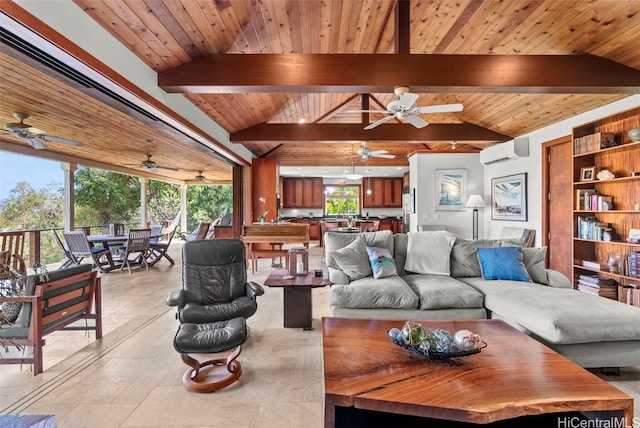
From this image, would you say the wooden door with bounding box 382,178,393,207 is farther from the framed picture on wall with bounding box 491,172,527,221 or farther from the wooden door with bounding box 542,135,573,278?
the wooden door with bounding box 542,135,573,278

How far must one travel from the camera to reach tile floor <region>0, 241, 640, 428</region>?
1.81 metres

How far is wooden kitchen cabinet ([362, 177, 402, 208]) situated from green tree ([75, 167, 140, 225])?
802 cm

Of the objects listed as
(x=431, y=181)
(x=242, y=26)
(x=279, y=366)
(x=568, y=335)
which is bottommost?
(x=279, y=366)

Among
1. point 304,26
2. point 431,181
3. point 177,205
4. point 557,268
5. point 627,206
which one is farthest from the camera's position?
point 177,205

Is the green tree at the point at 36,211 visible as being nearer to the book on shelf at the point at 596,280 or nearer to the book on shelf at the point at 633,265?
the book on shelf at the point at 596,280

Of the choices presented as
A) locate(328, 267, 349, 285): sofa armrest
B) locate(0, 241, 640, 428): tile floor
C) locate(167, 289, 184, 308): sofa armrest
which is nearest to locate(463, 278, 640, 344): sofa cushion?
locate(0, 241, 640, 428): tile floor

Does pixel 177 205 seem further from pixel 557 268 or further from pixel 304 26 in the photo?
pixel 557 268

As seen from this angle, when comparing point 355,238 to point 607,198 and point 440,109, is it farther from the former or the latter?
point 607,198

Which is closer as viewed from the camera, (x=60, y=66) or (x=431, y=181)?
(x=60, y=66)

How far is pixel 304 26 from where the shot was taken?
123 inches

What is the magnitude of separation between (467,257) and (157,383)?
314cm

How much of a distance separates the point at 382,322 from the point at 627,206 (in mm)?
3646

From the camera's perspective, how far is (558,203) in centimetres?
477

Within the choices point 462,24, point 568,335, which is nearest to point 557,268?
point 568,335
